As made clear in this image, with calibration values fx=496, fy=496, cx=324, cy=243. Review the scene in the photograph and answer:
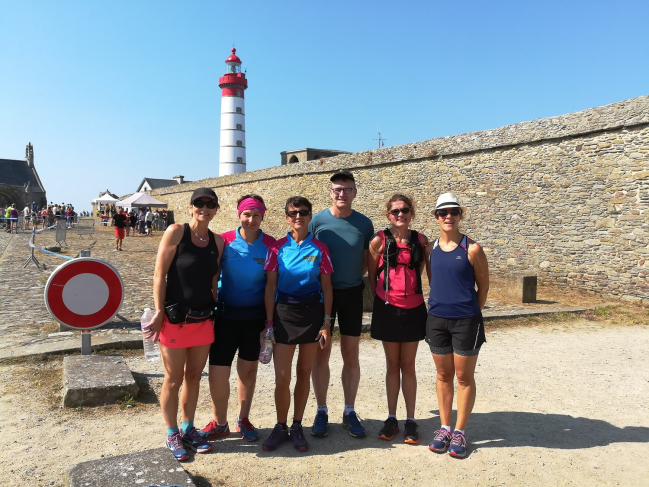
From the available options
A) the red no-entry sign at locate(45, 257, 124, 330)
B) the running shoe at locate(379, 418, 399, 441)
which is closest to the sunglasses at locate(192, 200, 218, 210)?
the running shoe at locate(379, 418, 399, 441)

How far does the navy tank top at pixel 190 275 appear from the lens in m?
3.14

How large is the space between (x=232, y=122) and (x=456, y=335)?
41559 millimetres

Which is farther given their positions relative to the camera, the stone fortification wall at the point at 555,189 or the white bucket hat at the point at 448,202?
the stone fortification wall at the point at 555,189

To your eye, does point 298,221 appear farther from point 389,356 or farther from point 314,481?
point 314,481

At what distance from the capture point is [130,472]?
2.68 metres

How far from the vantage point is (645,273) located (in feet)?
28.4

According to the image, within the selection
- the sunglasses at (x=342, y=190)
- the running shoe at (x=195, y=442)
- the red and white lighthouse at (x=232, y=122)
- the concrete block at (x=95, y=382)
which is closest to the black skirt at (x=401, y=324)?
the sunglasses at (x=342, y=190)

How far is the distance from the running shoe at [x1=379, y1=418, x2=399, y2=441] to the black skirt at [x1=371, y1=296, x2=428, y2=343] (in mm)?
577

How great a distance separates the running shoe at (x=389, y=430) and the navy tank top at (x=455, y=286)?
841 millimetres

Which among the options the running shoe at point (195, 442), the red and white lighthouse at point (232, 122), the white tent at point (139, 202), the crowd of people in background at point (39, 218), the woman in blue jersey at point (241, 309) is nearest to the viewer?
the running shoe at point (195, 442)

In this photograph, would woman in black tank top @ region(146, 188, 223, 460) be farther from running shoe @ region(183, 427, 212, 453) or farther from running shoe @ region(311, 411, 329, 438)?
running shoe @ region(311, 411, 329, 438)

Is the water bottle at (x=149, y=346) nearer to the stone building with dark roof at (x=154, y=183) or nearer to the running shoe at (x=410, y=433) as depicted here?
the running shoe at (x=410, y=433)

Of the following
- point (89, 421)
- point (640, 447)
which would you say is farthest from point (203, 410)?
point (640, 447)

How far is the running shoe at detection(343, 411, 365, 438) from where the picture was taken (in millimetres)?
3480
